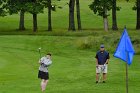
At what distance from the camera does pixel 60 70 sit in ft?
105

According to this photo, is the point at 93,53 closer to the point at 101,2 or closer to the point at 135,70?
the point at 135,70

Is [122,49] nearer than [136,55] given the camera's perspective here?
Yes

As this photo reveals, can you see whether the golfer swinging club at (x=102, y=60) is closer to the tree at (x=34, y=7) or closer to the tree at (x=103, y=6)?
the tree at (x=103, y=6)

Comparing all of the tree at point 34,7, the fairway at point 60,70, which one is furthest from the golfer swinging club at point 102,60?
the tree at point 34,7

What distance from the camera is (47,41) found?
4900cm

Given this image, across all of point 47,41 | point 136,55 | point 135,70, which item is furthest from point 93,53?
point 135,70

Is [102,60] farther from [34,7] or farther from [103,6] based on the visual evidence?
[34,7]

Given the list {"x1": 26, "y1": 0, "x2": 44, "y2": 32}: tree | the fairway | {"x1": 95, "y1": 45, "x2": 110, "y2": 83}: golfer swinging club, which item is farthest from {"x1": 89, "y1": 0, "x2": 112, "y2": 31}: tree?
{"x1": 95, "y1": 45, "x2": 110, "y2": 83}: golfer swinging club

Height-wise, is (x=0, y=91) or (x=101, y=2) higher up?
(x=101, y=2)

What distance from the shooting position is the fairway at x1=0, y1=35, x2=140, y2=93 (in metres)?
25.2

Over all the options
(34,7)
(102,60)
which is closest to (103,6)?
(34,7)

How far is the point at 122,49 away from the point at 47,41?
1149 inches

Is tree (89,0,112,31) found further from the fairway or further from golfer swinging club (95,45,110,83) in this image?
golfer swinging club (95,45,110,83)

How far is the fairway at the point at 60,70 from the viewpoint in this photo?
25.2 meters
